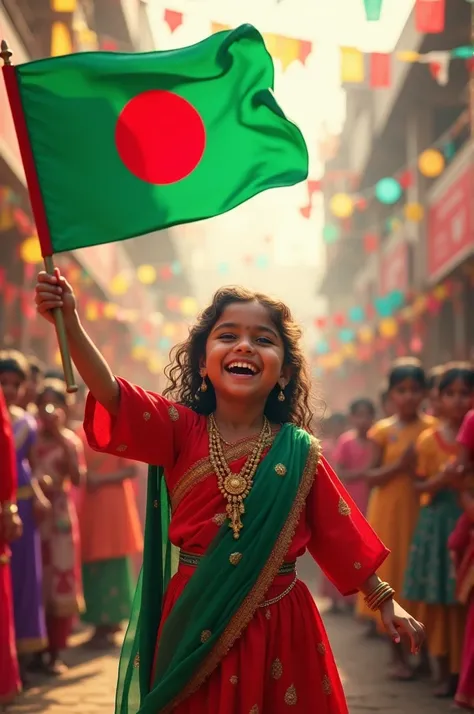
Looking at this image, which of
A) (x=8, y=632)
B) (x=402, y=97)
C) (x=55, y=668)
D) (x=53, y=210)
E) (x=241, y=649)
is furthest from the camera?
(x=402, y=97)

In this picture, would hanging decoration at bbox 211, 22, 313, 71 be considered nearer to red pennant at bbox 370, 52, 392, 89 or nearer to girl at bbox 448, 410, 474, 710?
red pennant at bbox 370, 52, 392, 89

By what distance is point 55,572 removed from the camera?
7340 millimetres

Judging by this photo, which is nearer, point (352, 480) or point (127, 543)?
point (127, 543)

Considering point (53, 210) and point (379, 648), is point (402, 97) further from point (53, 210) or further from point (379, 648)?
point (53, 210)

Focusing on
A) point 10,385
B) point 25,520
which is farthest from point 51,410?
point 25,520

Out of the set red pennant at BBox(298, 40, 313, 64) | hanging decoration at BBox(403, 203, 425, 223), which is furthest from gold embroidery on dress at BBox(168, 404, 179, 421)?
hanging decoration at BBox(403, 203, 425, 223)

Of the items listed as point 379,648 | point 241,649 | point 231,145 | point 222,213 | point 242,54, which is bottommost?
point 379,648

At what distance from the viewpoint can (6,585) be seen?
543 cm

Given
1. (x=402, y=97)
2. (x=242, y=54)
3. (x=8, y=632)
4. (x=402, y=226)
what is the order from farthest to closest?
(x=402, y=226), (x=402, y=97), (x=8, y=632), (x=242, y=54)

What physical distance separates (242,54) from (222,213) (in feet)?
1.82

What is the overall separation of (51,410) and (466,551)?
→ 2.89 meters

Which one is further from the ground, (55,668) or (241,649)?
(241,649)

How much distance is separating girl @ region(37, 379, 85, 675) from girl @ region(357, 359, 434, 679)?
196cm

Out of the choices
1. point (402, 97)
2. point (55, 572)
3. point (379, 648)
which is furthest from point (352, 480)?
point (402, 97)
